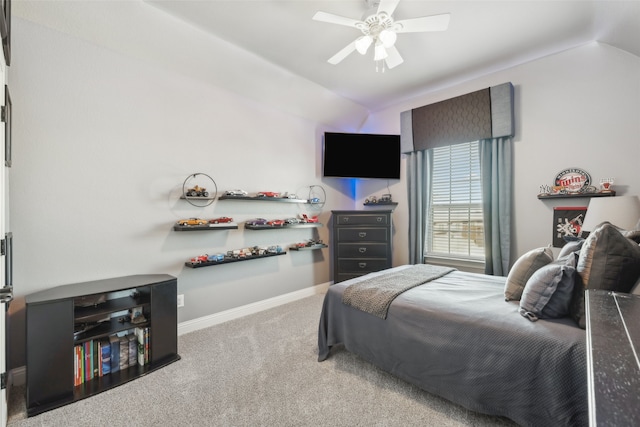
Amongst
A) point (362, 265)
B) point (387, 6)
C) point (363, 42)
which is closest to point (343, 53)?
point (363, 42)

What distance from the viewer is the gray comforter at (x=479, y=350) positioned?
127 cm

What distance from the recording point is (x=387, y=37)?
2104mm

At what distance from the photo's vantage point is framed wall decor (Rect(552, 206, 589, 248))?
8.93 ft

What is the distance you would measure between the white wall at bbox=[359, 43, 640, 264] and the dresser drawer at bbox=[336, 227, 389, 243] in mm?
1518

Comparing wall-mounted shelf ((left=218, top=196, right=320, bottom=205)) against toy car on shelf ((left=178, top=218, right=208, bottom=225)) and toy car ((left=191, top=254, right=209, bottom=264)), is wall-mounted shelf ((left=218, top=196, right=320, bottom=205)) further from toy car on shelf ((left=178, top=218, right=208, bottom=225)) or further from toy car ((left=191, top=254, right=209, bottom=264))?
toy car ((left=191, top=254, right=209, bottom=264))

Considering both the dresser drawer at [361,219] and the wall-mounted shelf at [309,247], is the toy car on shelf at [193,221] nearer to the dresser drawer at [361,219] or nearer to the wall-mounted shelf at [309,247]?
the wall-mounted shelf at [309,247]

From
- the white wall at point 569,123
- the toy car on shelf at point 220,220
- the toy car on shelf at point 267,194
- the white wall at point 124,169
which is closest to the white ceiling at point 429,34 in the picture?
the white wall at point 569,123

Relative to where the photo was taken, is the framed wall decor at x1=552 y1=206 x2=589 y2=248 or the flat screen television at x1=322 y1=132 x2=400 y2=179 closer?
the framed wall decor at x1=552 y1=206 x2=589 y2=248

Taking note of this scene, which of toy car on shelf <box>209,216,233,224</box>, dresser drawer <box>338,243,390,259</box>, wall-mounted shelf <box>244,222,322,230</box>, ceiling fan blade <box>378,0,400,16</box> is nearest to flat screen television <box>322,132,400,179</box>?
wall-mounted shelf <box>244,222,322,230</box>

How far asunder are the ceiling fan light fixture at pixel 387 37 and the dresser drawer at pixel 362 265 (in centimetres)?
255

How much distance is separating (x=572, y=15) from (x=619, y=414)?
3234 mm

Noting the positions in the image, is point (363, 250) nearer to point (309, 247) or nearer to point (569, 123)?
point (309, 247)

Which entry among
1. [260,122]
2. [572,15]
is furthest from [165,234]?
[572,15]

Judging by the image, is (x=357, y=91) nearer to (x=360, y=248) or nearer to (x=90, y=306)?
(x=360, y=248)
